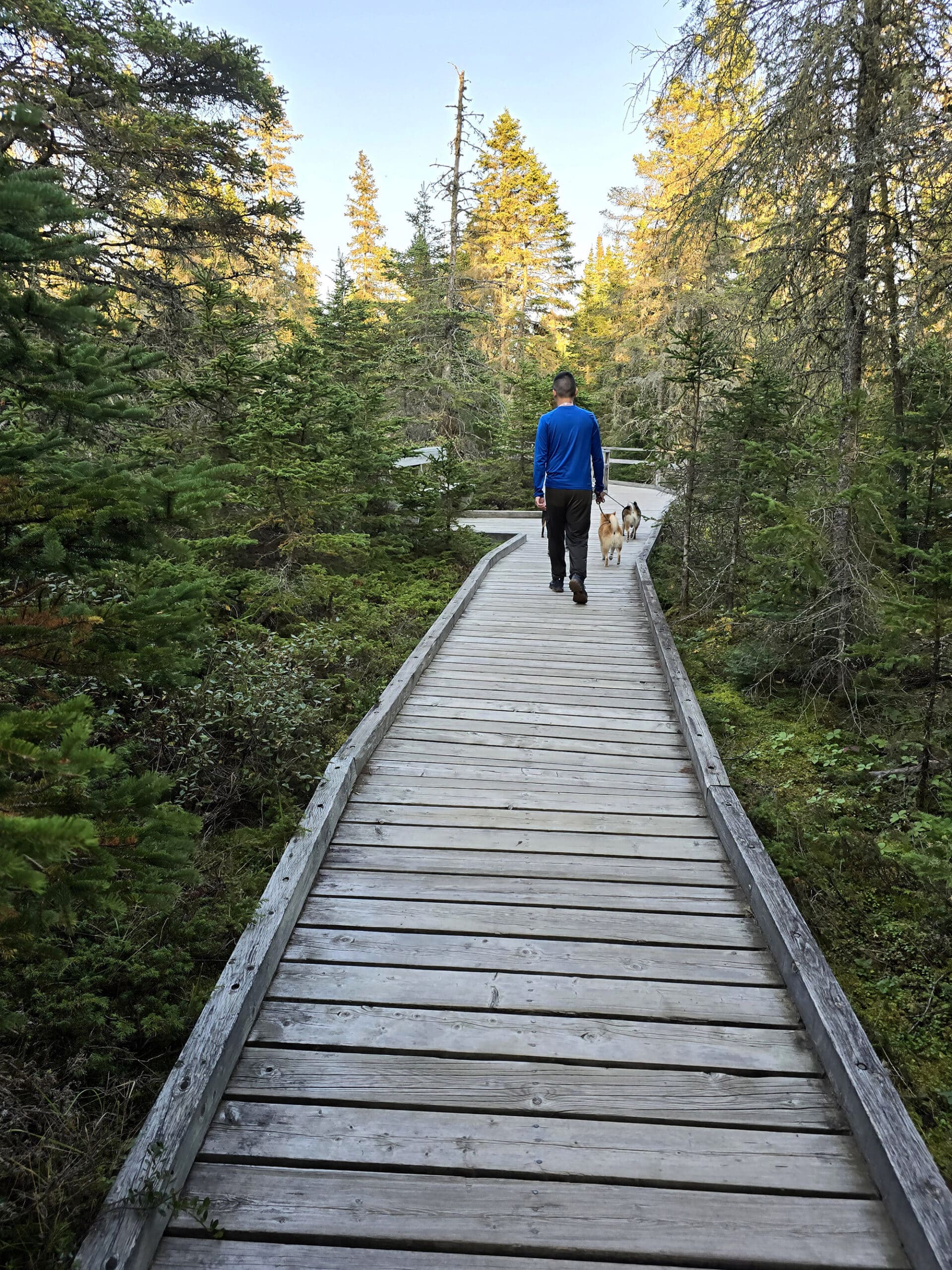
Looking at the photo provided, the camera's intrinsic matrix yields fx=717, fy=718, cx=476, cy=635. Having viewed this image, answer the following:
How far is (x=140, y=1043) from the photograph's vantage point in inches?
114

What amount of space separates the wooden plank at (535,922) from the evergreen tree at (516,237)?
1226 inches

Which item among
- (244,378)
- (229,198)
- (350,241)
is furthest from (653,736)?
(350,241)

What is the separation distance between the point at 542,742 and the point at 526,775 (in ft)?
1.78

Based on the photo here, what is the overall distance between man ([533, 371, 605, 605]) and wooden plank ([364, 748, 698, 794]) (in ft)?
12.5

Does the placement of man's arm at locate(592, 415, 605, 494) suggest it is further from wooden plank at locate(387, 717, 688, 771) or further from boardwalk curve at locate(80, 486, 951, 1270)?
boardwalk curve at locate(80, 486, 951, 1270)

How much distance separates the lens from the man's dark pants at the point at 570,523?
8227 millimetres

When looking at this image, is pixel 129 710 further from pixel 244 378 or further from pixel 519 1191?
pixel 244 378

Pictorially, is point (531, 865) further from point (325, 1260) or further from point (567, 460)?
point (567, 460)

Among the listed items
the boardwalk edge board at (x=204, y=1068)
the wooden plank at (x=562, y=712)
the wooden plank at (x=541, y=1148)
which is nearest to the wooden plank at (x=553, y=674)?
the wooden plank at (x=562, y=712)

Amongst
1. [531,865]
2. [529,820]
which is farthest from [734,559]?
[531,865]

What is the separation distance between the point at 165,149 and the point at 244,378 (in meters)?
3.88

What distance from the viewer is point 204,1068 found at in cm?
245

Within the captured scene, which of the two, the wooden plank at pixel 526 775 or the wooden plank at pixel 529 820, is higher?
the wooden plank at pixel 526 775

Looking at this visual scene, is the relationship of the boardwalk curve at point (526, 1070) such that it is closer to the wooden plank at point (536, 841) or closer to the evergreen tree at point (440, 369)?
the wooden plank at point (536, 841)
